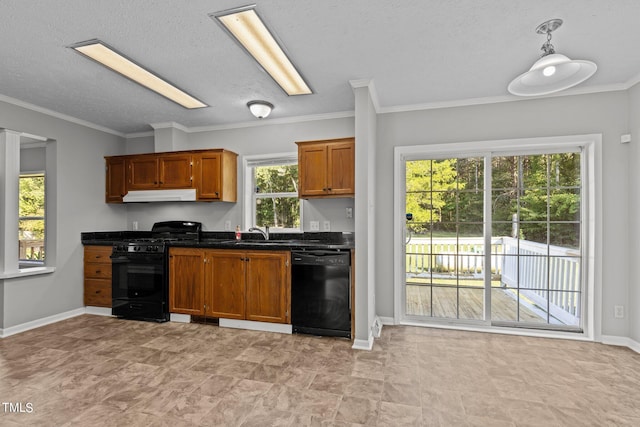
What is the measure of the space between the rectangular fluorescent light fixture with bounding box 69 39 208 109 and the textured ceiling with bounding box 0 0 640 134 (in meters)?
0.09

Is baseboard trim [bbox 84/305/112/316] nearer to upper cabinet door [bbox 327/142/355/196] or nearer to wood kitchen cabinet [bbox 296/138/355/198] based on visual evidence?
wood kitchen cabinet [bbox 296/138/355/198]

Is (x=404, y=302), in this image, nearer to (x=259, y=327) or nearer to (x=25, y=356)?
(x=259, y=327)

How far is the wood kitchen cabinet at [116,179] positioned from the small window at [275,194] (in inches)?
73.8

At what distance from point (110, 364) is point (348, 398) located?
2.14 meters

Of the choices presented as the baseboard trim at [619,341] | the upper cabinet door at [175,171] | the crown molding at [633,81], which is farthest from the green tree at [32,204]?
the crown molding at [633,81]

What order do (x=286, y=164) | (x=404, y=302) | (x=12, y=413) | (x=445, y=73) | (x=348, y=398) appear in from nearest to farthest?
(x=12, y=413) < (x=348, y=398) < (x=445, y=73) < (x=404, y=302) < (x=286, y=164)

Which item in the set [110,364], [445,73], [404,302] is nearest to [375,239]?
[404,302]

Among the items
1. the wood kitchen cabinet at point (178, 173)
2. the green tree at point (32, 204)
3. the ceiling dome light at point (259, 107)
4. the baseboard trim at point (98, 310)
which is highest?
the ceiling dome light at point (259, 107)

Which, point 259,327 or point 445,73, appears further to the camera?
point 259,327

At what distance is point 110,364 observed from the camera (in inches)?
108

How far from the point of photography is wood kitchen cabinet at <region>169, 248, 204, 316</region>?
12.4 ft

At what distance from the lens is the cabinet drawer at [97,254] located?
13.9ft

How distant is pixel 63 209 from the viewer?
4.10 metres

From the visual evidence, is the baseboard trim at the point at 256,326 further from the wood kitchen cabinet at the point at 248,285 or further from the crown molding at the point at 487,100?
the crown molding at the point at 487,100
